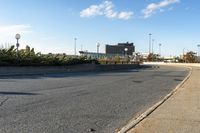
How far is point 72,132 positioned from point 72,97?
23.4ft

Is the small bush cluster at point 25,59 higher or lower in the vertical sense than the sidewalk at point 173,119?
higher

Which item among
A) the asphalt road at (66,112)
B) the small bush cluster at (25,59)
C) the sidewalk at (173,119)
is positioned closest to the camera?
the sidewalk at (173,119)

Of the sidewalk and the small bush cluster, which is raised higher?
the small bush cluster

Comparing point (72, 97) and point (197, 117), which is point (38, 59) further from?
point (197, 117)

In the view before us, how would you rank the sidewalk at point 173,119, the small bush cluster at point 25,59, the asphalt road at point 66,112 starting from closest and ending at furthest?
the sidewalk at point 173,119 → the asphalt road at point 66,112 → the small bush cluster at point 25,59

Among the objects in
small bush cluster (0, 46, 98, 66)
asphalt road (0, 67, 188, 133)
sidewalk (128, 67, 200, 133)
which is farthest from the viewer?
small bush cluster (0, 46, 98, 66)

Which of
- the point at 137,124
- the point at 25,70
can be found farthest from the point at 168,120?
the point at 25,70

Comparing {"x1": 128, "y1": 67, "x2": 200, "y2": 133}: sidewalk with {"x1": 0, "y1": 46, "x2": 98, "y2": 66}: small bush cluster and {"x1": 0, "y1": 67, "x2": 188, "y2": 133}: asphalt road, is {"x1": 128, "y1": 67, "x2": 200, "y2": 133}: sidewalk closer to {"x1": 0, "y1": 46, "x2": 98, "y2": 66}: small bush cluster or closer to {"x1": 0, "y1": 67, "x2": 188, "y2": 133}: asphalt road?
{"x1": 0, "y1": 67, "x2": 188, "y2": 133}: asphalt road

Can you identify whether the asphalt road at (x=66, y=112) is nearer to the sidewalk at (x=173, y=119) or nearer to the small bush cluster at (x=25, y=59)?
the sidewalk at (x=173, y=119)

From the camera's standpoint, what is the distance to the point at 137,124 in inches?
415

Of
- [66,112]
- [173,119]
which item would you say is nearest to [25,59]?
[66,112]

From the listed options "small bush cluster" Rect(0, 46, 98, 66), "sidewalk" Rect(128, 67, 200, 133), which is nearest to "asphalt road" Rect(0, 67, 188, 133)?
"sidewalk" Rect(128, 67, 200, 133)

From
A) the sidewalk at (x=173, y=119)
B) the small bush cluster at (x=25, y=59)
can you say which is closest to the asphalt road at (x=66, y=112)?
the sidewalk at (x=173, y=119)

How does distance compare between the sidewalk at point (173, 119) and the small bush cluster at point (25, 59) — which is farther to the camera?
the small bush cluster at point (25, 59)
